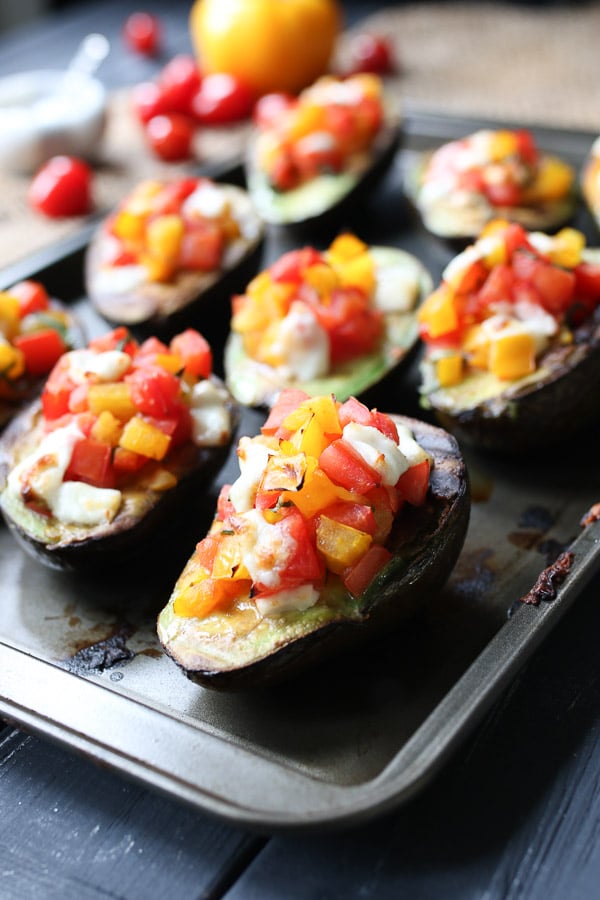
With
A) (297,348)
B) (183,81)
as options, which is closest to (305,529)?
(297,348)

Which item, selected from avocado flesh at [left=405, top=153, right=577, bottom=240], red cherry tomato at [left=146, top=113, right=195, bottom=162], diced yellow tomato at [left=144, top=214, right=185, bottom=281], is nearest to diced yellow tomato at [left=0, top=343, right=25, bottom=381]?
diced yellow tomato at [left=144, top=214, right=185, bottom=281]

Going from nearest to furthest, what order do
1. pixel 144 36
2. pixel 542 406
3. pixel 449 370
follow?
pixel 542 406
pixel 449 370
pixel 144 36

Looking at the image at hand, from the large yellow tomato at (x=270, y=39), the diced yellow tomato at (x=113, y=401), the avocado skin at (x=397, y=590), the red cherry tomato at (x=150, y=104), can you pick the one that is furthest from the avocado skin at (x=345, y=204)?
the avocado skin at (x=397, y=590)

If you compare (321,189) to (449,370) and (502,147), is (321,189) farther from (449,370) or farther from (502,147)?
(449,370)

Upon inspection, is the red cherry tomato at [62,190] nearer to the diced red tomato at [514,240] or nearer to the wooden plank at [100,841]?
the diced red tomato at [514,240]

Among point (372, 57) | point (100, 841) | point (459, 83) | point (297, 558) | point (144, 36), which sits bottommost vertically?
point (459, 83)

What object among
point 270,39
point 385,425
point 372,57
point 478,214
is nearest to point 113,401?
point 385,425

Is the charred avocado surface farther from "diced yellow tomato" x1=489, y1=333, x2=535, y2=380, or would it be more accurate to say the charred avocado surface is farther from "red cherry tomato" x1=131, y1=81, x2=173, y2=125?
"red cherry tomato" x1=131, y1=81, x2=173, y2=125

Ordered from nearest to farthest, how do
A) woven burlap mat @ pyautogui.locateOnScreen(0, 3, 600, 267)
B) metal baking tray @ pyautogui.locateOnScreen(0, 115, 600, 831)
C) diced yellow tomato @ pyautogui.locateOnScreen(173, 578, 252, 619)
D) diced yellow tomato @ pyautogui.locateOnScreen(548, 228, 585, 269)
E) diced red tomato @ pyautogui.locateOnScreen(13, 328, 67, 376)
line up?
metal baking tray @ pyautogui.locateOnScreen(0, 115, 600, 831) < diced yellow tomato @ pyautogui.locateOnScreen(173, 578, 252, 619) < diced yellow tomato @ pyautogui.locateOnScreen(548, 228, 585, 269) < diced red tomato @ pyautogui.locateOnScreen(13, 328, 67, 376) < woven burlap mat @ pyautogui.locateOnScreen(0, 3, 600, 267)
